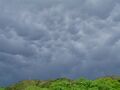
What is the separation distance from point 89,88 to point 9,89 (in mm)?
11623

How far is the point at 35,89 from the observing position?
113 feet

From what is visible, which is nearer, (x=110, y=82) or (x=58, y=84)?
(x=58, y=84)

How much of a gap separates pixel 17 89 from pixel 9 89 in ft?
6.21

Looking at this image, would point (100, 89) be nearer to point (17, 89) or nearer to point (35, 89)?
point (35, 89)

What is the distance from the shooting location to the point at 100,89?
1318 inches

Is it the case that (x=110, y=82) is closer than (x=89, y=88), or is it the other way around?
(x=89, y=88)

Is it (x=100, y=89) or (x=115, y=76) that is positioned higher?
(x=115, y=76)

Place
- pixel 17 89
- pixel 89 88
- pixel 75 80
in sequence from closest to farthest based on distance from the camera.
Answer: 1. pixel 89 88
2. pixel 75 80
3. pixel 17 89

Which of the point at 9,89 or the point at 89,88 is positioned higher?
the point at 9,89

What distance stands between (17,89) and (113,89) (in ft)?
36.4

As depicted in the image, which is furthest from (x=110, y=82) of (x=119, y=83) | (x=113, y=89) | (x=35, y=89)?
(x=35, y=89)

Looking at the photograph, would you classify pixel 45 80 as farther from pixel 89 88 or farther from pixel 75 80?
pixel 89 88

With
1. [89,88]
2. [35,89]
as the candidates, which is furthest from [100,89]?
[35,89]

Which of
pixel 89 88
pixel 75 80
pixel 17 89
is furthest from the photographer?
pixel 17 89
